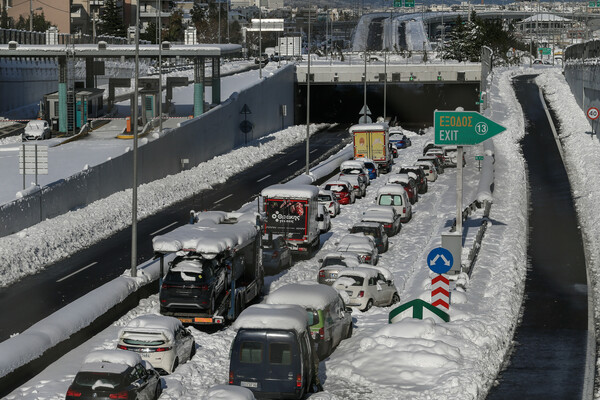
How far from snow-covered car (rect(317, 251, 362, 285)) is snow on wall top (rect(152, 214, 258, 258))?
155 inches

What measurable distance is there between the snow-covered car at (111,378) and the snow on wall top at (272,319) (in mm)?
2570

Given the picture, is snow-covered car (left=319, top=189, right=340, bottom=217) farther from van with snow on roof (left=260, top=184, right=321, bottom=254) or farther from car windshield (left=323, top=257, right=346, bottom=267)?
car windshield (left=323, top=257, right=346, bottom=267)

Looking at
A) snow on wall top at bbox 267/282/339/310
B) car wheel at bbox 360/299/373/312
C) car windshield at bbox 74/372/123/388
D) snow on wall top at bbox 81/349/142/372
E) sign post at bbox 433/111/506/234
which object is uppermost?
sign post at bbox 433/111/506/234

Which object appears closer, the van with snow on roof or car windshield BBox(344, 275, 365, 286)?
car windshield BBox(344, 275, 365, 286)

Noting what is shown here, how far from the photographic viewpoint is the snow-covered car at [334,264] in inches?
1411

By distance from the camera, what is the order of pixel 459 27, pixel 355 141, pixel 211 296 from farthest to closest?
pixel 459 27 → pixel 355 141 → pixel 211 296

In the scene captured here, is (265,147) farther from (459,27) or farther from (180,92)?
(459,27)

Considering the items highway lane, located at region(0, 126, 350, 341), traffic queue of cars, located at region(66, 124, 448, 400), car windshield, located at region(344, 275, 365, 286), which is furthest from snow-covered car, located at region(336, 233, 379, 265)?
highway lane, located at region(0, 126, 350, 341)

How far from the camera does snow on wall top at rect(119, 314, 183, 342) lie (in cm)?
2578

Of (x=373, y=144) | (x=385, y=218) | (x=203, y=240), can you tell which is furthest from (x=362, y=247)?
(x=373, y=144)

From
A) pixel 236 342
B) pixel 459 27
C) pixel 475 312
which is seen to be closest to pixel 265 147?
pixel 475 312

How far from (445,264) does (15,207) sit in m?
21.6

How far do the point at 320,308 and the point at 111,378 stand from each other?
716 cm

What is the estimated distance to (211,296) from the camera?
3041 centimetres
